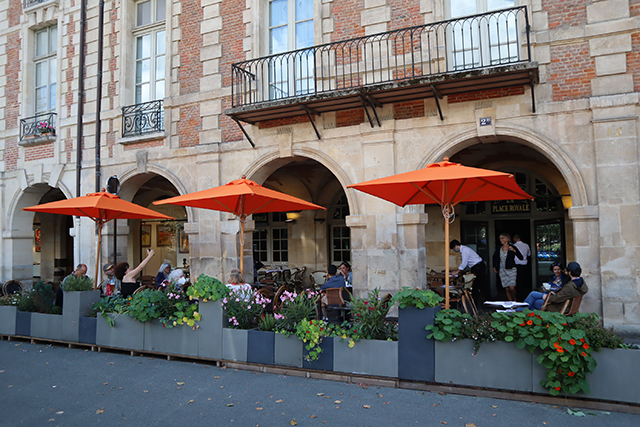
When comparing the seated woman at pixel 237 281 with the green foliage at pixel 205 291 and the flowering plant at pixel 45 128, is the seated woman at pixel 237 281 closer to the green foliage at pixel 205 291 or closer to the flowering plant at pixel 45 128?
the green foliage at pixel 205 291

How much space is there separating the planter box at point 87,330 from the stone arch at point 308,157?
3910 mm

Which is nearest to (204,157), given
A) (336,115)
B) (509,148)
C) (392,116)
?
(336,115)

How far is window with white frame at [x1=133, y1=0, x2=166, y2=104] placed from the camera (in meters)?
10.8

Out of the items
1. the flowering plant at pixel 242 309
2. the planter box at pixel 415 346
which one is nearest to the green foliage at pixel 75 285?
the flowering plant at pixel 242 309

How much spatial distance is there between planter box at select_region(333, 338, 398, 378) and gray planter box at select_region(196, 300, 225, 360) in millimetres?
1505

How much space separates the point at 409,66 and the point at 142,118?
20.5 ft

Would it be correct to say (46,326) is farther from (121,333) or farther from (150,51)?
(150,51)

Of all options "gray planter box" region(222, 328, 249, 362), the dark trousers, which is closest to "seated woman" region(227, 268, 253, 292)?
"gray planter box" region(222, 328, 249, 362)

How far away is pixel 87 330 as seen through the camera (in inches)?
255

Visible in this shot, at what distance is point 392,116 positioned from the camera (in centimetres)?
798

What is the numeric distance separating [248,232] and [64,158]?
5715mm

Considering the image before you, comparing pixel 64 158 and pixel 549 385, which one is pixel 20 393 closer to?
pixel 549 385

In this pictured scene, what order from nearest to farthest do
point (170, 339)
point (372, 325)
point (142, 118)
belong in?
1. point (372, 325)
2. point (170, 339)
3. point (142, 118)

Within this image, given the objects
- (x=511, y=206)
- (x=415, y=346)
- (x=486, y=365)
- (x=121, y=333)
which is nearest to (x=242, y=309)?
(x=121, y=333)
